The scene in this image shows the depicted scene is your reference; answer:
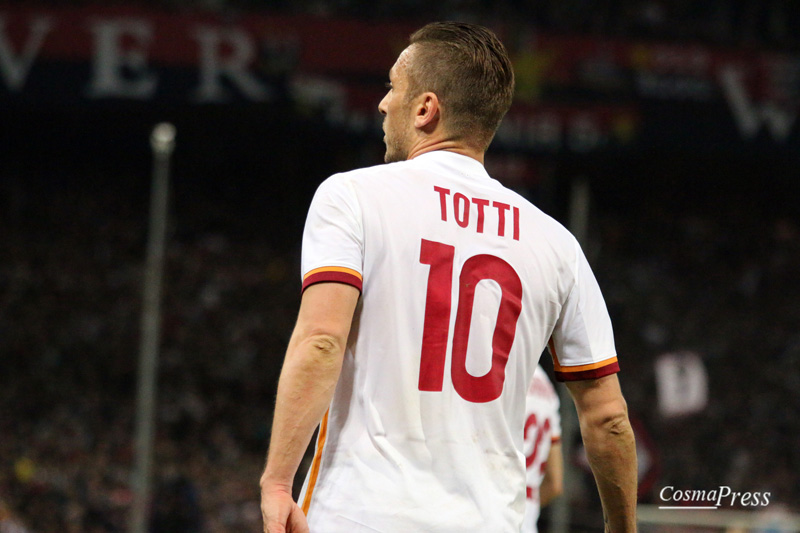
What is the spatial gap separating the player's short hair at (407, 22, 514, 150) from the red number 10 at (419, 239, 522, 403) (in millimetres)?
282

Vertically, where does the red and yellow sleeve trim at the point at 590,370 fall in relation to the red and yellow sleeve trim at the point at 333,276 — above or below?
below

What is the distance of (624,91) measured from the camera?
15.6 meters

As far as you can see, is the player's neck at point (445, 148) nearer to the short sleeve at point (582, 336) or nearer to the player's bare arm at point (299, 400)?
the short sleeve at point (582, 336)

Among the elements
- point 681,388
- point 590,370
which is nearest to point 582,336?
point 590,370

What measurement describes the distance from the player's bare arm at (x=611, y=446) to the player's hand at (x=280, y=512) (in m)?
0.63

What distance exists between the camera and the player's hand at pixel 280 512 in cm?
175

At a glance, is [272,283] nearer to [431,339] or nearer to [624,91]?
[624,91]

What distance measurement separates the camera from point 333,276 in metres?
1.85

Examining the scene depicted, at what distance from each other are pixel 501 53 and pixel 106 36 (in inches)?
504

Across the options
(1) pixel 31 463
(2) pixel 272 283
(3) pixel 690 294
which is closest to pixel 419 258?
(1) pixel 31 463

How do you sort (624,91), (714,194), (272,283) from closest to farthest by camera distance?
(624,91) → (272,283) → (714,194)

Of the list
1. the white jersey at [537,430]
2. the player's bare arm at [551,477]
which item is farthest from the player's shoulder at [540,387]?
the player's bare arm at [551,477]

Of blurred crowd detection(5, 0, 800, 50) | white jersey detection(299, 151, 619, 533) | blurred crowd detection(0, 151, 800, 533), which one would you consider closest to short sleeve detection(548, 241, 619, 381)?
white jersey detection(299, 151, 619, 533)

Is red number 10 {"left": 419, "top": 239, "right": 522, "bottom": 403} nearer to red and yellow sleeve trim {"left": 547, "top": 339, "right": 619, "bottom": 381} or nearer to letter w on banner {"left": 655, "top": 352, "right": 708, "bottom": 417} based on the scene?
red and yellow sleeve trim {"left": 547, "top": 339, "right": 619, "bottom": 381}
